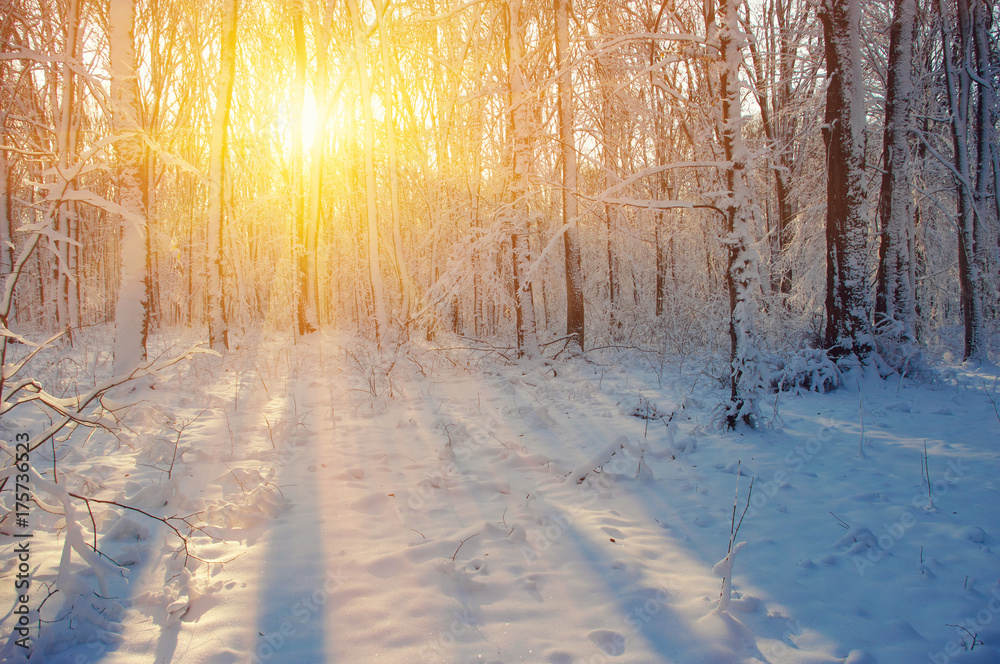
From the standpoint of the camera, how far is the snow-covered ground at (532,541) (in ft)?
6.68

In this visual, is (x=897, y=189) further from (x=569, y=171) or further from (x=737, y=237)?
(x=569, y=171)

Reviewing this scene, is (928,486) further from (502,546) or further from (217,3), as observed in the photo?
(217,3)

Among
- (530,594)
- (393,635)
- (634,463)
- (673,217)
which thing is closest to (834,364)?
(634,463)

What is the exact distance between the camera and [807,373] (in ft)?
21.6

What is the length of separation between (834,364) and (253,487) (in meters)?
7.21

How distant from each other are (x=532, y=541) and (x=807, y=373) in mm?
5535

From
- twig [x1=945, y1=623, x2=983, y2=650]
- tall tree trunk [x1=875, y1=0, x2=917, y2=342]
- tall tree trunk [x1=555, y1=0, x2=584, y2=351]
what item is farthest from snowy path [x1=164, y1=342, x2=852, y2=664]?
tall tree trunk [x1=555, y1=0, x2=584, y2=351]

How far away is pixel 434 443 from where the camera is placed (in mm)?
4926

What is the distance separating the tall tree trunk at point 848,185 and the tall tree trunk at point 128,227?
9.83 meters

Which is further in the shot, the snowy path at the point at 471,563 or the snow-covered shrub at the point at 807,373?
the snow-covered shrub at the point at 807,373

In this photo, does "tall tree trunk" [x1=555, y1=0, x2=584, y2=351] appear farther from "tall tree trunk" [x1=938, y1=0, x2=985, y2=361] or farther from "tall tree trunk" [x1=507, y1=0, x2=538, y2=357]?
"tall tree trunk" [x1=938, y1=0, x2=985, y2=361]

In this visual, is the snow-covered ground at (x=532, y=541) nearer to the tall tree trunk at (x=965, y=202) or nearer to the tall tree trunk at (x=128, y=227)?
the tall tree trunk at (x=128, y=227)

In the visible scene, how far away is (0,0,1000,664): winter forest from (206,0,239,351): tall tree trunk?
10 cm

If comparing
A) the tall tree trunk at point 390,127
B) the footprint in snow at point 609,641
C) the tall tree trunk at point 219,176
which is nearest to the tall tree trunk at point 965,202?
the footprint in snow at point 609,641
